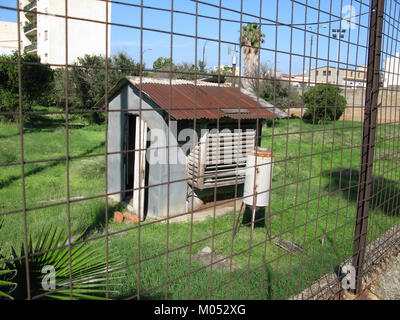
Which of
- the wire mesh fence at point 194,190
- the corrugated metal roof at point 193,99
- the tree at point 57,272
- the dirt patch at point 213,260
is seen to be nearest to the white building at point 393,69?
the wire mesh fence at point 194,190

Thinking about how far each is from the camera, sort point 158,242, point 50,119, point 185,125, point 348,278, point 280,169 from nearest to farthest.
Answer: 1. point 348,278
2. point 158,242
3. point 185,125
4. point 280,169
5. point 50,119

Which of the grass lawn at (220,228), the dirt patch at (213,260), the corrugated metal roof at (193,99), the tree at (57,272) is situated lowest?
the dirt patch at (213,260)

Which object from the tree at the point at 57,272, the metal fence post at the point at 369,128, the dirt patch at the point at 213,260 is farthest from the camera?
the dirt patch at the point at 213,260

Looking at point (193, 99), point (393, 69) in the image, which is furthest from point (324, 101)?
point (393, 69)

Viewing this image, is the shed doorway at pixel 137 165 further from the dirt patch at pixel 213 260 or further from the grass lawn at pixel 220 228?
the dirt patch at pixel 213 260

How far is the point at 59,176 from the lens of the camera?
930cm

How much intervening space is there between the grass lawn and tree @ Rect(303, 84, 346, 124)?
0.21 m

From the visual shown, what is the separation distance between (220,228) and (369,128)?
3649 millimetres

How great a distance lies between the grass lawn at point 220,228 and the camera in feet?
9.49

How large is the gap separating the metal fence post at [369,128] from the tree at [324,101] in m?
0.28

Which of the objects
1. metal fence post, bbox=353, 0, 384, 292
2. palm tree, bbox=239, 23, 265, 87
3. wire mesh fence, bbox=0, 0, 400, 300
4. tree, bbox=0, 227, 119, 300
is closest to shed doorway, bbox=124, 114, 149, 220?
wire mesh fence, bbox=0, 0, 400, 300
